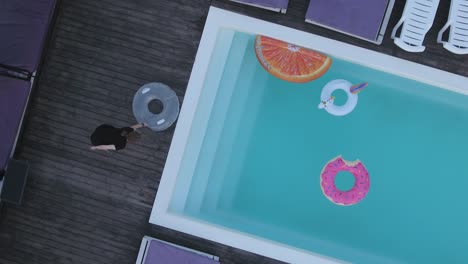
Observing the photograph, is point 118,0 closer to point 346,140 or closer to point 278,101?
point 278,101

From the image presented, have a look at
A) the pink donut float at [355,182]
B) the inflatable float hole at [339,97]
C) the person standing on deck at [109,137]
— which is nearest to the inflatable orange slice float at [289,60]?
the inflatable float hole at [339,97]

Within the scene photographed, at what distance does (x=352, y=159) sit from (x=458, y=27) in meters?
2.18

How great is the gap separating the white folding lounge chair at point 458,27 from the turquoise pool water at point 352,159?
920mm

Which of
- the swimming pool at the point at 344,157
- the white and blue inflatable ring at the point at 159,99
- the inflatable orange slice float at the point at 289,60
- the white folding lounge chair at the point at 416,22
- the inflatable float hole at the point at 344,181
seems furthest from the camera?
the inflatable float hole at the point at 344,181

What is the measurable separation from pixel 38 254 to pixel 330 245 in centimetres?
402

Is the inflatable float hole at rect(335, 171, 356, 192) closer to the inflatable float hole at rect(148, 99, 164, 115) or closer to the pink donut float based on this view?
the pink donut float

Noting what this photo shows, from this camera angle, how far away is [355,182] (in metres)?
5.60

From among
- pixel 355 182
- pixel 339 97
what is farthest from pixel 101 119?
pixel 355 182

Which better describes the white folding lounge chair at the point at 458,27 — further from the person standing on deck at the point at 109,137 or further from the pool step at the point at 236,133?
Result: the person standing on deck at the point at 109,137

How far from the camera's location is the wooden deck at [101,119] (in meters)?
5.08

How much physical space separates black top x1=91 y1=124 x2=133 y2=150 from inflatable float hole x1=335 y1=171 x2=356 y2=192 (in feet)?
10.1

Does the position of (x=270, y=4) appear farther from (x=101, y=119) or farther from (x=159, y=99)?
(x=101, y=119)

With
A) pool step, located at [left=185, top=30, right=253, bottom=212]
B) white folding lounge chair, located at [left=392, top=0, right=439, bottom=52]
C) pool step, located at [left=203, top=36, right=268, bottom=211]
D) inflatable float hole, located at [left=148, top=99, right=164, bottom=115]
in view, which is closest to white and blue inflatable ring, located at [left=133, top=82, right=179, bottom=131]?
inflatable float hole, located at [left=148, top=99, right=164, bottom=115]

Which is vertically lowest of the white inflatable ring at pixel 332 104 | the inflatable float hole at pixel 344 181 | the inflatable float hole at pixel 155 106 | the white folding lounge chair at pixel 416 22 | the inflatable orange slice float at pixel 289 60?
the inflatable float hole at pixel 344 181
